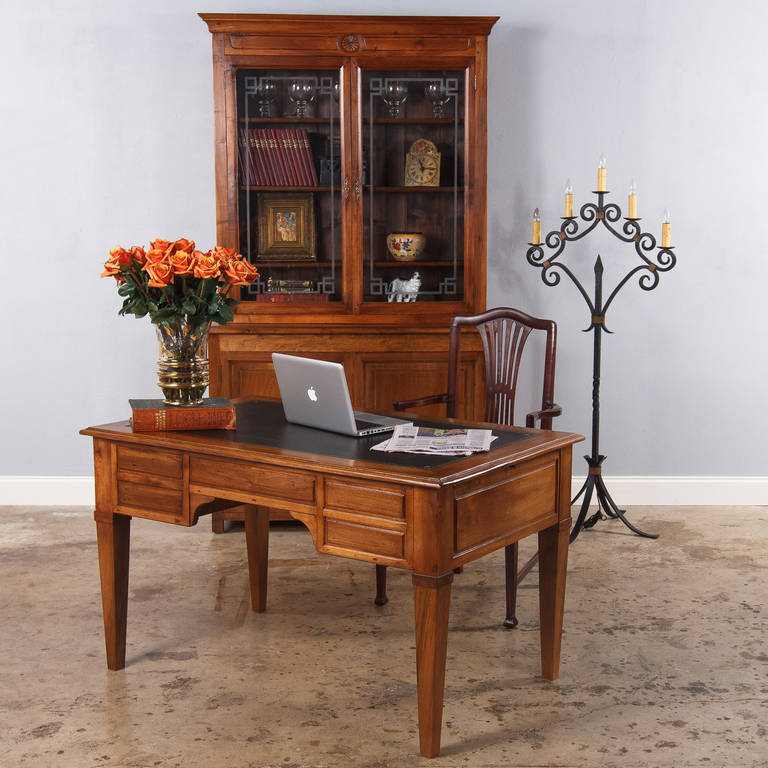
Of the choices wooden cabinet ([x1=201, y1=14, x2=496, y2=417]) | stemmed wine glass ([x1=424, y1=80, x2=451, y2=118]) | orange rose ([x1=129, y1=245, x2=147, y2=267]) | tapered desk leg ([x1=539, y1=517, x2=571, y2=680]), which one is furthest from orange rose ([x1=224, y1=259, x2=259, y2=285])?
stemmed wine glass ([x1=424, y1=80, x2=451, y2=118])

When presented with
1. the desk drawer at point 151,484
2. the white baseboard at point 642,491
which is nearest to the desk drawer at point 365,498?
the desk drawer at point 151,484

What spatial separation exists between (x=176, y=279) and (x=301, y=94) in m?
1.71

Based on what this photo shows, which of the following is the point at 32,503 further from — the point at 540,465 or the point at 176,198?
the point at 540,465

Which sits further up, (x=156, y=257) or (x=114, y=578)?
(x=156, y=257)

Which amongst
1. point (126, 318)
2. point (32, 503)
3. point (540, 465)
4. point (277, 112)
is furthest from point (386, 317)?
point (32, 503)

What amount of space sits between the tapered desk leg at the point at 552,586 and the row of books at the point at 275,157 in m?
2.12

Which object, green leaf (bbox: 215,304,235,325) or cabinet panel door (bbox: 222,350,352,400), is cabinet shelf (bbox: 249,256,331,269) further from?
green leaf (bbox: 215,304,235,325)

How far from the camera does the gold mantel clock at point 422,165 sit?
412cm

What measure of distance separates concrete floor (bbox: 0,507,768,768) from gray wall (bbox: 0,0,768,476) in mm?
831

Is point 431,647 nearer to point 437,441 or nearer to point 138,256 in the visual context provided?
point 437,441

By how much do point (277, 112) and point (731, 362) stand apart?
95.6 inches

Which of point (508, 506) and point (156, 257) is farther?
point (156, 257)

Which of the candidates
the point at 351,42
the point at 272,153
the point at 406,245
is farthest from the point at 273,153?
the point at 406,245

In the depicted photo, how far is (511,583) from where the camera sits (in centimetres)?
307
